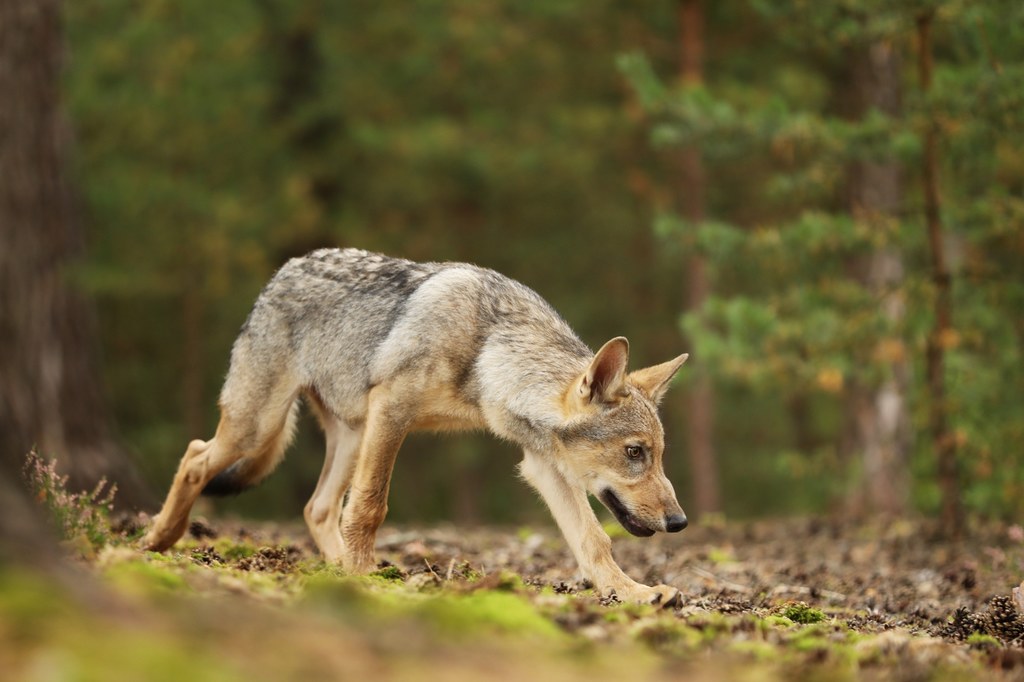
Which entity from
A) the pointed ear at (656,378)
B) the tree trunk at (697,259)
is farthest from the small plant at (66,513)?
the tree trunk at (697,259)

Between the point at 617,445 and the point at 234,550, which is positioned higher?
the point at 617,445

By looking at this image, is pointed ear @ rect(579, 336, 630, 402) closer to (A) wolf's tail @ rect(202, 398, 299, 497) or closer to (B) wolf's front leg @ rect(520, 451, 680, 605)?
(B) wolf's front leg @ rect(520, 451, 680, 605)

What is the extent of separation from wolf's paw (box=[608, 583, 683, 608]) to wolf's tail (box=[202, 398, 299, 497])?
2536mm

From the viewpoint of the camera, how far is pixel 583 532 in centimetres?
659

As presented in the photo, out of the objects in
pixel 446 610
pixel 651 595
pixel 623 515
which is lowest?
pixel 651 595

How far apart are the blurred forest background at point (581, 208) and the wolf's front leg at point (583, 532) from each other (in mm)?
3047

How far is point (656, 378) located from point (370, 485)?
1845 mm

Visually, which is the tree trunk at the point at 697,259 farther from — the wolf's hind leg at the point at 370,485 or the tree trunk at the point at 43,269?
the wolf's hind leg at the point at 370,485

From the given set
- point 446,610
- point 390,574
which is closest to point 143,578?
point 446,610

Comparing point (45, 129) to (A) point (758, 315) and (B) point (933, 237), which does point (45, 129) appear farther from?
(B) point (933, 237)

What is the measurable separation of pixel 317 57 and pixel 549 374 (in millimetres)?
17205

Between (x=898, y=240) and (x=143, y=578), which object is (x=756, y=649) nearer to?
(x=143, y=578)

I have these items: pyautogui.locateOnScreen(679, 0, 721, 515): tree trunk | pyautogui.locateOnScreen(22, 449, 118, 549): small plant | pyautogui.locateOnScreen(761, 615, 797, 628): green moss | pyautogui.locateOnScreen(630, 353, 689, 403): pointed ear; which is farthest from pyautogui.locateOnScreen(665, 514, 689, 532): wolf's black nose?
pyautogui.locateOnScreen(679, 0, 721, 515): tree trunk

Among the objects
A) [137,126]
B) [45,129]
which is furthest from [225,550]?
[137,126]
